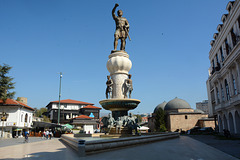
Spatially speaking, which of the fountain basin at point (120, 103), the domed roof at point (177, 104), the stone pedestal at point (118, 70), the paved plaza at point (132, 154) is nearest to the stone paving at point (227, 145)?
the paved plaza at point (132, 154)

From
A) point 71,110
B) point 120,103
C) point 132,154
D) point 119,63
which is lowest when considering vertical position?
point 132,154

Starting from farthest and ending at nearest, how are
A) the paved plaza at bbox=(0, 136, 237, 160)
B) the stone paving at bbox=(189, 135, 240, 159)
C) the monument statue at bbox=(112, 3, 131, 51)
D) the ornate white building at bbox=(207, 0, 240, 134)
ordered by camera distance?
the ornate white building at bbox=(207, 0, 240, 134) → the monument statue at bbox=(112, 3, 131, 51) → the stone paving at bbox=(189, 135, 240, 159) → the paved plaza at bbox=(0, 136, 237, 160)

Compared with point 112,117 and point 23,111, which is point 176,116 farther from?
point 112,117

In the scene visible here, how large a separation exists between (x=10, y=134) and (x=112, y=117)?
85.0 feet

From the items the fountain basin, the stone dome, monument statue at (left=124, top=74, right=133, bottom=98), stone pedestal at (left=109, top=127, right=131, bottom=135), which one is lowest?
stone pedestal at (left=109, top=127, right=131, bottom=135)

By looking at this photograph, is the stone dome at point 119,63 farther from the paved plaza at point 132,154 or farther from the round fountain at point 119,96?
the paved plaza at point 132,154

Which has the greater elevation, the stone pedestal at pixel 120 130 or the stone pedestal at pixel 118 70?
the stone pedestal at pixel 118 70

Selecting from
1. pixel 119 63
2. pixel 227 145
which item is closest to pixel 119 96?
pixel 119 63

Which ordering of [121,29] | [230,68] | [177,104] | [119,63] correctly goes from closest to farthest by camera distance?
1. [119,63]
2. [121,29]
3. [230,68]
4. [177,104]

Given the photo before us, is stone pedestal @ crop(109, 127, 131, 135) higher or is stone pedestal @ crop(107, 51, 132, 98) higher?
stone pedestal @ crop(107, 51, 132, 98)

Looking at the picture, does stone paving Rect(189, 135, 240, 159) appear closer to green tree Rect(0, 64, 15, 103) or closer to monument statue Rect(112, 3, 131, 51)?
monument statue Rect(112, 3, 131, 51)

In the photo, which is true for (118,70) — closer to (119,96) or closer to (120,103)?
(119,96)

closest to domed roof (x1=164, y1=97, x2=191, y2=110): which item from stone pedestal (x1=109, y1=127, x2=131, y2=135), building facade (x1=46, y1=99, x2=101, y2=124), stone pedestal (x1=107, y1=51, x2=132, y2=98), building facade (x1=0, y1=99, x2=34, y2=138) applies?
building facade (x1=46, y1=99, x2=101, y2=124)

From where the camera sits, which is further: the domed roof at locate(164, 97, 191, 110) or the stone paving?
the domed roof at locate(164, 97, 191, 110)
